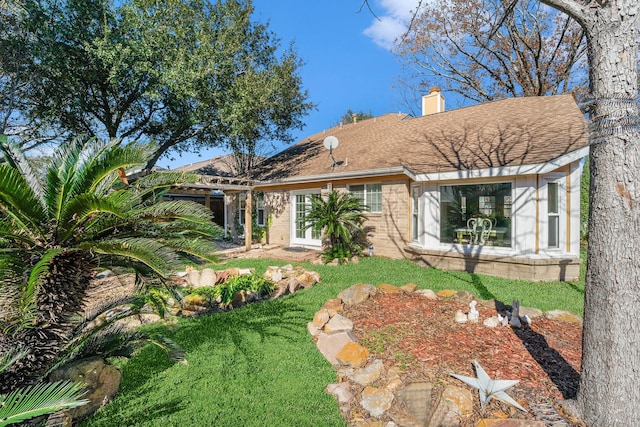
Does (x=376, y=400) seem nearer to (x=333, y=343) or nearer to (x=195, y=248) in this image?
(x=333, y=343)

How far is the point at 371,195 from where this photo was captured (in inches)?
440

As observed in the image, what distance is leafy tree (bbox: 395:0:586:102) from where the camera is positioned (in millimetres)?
16141

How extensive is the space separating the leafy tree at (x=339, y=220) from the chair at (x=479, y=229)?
3179 mm

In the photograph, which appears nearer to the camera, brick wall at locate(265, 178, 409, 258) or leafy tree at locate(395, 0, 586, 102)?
brick wall at locate(265, 178, 409, 258)

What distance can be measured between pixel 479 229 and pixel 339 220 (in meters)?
4.02

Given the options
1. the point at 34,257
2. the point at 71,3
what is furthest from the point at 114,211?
the point at 71,3

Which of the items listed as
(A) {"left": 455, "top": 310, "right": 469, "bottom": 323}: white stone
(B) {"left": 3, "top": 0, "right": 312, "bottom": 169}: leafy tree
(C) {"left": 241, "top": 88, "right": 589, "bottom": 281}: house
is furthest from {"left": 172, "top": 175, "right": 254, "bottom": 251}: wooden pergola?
(A) {"left": 455, "top": 310, "right": 469, "bottom": 323}: white stone

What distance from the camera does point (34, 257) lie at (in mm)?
2850

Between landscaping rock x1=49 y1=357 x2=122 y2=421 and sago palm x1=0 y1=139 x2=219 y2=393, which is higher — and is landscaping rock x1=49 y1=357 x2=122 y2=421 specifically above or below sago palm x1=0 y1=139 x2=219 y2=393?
below

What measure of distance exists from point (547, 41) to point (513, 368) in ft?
64.2

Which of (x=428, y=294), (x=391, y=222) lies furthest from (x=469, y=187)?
(x=428, y=294)

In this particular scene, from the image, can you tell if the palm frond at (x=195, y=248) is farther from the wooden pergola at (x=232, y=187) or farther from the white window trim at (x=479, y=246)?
the wooden pergola at (x=232, y=187)

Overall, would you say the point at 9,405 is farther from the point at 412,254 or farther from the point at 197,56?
the point at 197,56

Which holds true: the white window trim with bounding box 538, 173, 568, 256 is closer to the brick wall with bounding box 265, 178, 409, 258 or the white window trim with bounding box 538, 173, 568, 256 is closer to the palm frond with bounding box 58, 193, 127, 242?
the brick wall with bounding box 265, 178, 409, 258
